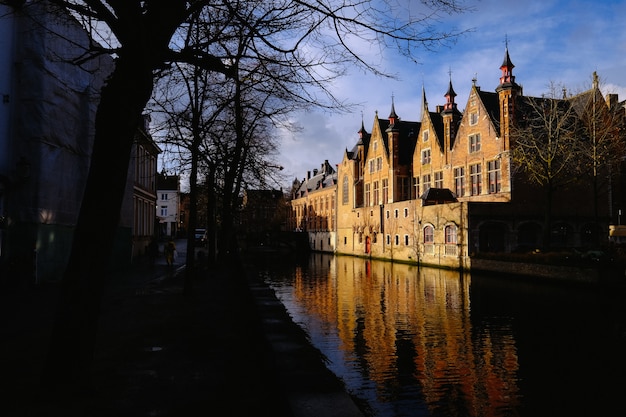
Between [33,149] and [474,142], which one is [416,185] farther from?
[33,149]

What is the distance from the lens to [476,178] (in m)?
40.3

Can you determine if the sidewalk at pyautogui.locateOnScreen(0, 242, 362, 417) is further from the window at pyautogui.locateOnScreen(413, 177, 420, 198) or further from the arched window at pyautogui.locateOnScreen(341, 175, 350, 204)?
the arched window at pyautogui.locateOnScreen(341, 175, 350, 204)

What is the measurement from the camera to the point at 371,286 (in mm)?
25062

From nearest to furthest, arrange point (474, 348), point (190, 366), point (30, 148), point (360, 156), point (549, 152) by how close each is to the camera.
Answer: point (190, 366), point (474, 348), point (30, 148), point (549, 152), point (360, 156)

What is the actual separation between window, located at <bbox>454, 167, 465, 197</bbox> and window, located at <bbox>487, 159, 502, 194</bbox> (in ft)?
12.1

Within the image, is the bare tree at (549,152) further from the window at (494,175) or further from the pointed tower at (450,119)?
the pointed tower at (450,119)

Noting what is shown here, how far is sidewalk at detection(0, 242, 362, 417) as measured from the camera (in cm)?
436

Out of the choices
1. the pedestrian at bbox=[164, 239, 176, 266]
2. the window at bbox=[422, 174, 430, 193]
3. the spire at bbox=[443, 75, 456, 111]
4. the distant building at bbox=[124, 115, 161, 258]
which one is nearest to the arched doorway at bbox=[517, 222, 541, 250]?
the window at bbox=[422, 174, 430, 193]

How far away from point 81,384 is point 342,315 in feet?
38.3

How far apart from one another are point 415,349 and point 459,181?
3395cm

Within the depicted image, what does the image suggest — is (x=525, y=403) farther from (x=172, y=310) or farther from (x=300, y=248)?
(x=300, y=248)

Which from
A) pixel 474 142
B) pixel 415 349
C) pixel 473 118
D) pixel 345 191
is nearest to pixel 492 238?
pixel 474 142

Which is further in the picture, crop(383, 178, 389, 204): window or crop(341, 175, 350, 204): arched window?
crop(341, 175, 350, 204): arched window

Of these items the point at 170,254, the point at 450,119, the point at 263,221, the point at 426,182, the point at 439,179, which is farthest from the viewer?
the point at 263,221
